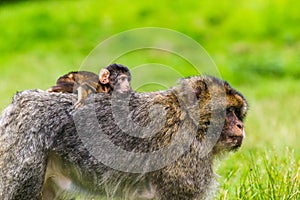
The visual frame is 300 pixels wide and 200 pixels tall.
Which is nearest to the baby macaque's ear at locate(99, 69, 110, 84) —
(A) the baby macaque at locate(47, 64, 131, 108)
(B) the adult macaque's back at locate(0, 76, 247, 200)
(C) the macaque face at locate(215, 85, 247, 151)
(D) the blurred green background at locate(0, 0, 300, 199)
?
(A) the baby macaque at locate(47, 64, 131, 108)

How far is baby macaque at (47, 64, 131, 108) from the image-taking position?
197 inches

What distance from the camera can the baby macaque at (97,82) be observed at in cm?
500

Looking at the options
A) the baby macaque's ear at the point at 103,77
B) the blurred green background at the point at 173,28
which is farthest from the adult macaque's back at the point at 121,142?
the blurred green background at the point at 173,28

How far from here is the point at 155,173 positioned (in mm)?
4676

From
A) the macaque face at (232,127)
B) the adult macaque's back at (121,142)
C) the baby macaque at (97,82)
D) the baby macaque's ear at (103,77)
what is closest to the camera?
the adult macaque's back at (121,142)

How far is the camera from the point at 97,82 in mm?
5156

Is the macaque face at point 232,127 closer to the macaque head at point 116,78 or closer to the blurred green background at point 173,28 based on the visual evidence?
the macaque head at point 116,78

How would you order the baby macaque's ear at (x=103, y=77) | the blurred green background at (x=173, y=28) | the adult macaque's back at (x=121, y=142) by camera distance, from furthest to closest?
the blurred green background at (x=173, y=28)
the baby macaque's ear at (x=103, y=77)
the adult macaque's back at (x=121, y=142)

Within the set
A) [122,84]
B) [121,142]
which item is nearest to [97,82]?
[122,84]

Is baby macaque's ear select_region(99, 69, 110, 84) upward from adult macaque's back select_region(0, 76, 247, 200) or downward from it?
upward

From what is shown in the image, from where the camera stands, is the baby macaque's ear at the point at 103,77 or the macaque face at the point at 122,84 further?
the baby macaque's ear at the point at 103,77

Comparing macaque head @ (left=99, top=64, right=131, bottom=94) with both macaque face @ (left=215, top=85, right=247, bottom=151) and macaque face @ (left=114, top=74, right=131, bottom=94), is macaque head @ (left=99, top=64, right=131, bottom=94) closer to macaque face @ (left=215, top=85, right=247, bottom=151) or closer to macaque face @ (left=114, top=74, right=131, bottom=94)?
macaque face @ (left=114, top=74, right=131, bottom=94)

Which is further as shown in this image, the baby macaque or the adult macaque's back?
the baby macaque

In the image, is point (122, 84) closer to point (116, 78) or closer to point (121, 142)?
point (116, 78)
